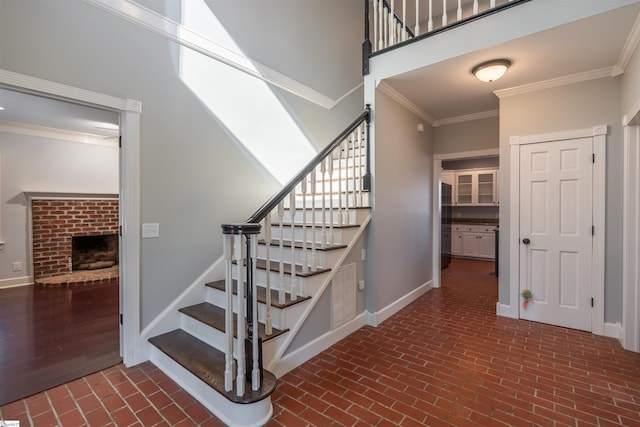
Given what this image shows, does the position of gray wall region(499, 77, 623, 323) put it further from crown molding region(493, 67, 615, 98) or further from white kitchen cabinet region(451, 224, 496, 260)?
white kitchen cabinet region(451, 224, 496, 260)

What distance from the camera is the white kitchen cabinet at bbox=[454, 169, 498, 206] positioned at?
6949 millimetres

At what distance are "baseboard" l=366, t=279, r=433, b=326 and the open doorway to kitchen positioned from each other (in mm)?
2390

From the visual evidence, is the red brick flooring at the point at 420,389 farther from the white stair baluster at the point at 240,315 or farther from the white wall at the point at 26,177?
the white wall at the point at 26,177

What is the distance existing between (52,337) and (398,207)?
3.90m

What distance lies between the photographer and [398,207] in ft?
11.9

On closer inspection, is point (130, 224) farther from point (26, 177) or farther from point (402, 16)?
point (402, 16)

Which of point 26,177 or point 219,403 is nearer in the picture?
point 219,403

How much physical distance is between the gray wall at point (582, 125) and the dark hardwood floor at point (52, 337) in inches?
170

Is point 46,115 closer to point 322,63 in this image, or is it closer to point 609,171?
point 322,63

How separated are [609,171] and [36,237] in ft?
25.6

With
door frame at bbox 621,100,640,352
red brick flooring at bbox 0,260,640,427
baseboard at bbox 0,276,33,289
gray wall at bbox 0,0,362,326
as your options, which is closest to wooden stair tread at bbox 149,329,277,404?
red brick flooring at bbox 0,260,640,427

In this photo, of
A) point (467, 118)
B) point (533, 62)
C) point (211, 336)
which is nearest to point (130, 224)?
point (211, 336)

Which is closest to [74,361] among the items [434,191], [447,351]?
[447,351]

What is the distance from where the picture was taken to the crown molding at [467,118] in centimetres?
411
